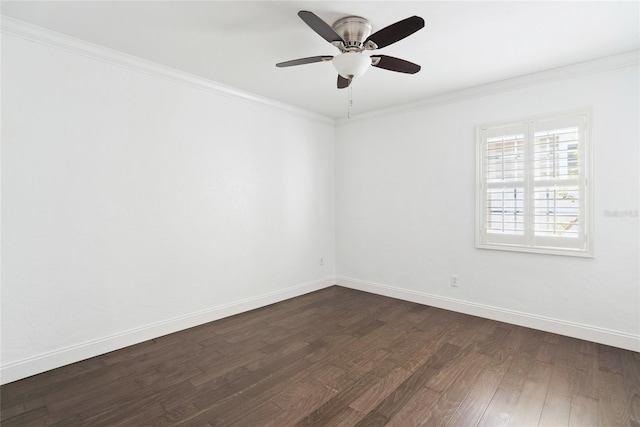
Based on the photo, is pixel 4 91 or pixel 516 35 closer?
pixel 4 91

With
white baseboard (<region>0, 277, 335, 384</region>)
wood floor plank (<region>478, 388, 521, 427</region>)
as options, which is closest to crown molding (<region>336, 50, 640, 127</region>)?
wood floor plank (<region>478, 388, 521, 427</region>)

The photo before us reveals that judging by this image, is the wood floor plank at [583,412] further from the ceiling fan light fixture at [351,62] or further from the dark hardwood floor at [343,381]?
the ceiling fan light fixture at [351,62]

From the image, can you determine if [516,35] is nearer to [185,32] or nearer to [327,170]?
[185,32]

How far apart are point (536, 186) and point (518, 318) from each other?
4.80 feet

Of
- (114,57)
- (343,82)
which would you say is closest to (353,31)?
(343,82)

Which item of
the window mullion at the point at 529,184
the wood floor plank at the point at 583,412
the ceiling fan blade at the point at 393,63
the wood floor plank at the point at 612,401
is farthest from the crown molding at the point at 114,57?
the wood floor plank at the point at 612,401

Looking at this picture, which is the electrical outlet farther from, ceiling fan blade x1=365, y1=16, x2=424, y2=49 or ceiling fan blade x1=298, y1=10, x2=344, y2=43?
ceiling fan blade x1=298, y1=10, x2=344, y2=43

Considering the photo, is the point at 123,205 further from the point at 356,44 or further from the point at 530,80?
the point at 530,80

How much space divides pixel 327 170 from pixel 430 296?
8.01 feet

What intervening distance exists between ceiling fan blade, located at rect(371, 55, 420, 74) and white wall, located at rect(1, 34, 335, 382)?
6.64 ft

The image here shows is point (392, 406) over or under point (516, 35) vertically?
under

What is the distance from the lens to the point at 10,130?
242cm

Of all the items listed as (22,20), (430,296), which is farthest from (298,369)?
(22,20)

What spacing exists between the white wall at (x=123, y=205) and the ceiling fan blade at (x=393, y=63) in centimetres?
202
